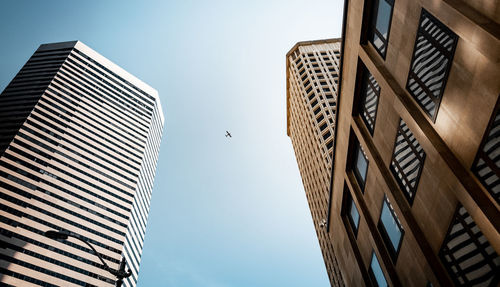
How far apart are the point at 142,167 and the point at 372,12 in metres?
118

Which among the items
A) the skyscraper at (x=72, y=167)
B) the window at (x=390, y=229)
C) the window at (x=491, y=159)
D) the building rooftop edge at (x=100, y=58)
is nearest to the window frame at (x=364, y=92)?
the window at (x=390, y=229)

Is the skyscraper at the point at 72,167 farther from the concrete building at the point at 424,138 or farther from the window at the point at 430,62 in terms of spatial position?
the window at the point at 430,62

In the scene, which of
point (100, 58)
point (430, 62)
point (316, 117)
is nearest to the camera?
point (430, 62)

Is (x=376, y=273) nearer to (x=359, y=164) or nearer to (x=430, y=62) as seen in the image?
(x=359, y=164)

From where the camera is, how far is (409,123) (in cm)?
1209

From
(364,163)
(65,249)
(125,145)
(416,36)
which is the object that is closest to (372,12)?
(416,36)

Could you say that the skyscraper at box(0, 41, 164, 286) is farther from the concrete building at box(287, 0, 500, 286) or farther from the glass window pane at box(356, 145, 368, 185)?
the concrete building at box(287, 0, 500, 286)

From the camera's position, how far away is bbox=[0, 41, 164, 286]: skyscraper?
83312mm

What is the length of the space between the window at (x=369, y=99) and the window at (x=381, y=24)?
168cm

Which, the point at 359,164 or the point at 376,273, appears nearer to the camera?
the point at 376,273

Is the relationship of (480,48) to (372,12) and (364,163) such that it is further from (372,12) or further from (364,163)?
(364,163)

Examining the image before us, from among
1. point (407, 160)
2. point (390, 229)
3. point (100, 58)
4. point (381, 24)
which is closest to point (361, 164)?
point (390, 229)

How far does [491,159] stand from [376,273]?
11.4 m

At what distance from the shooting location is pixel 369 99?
16.8 m
